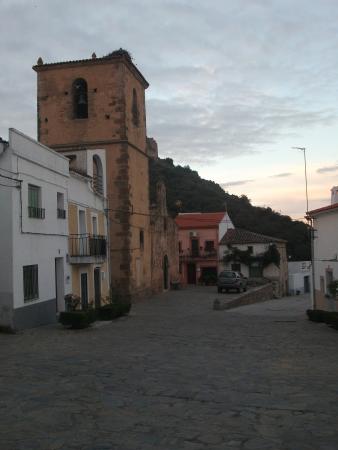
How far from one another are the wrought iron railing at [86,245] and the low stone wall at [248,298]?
711 cm

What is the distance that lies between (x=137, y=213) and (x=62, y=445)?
26.6 metres

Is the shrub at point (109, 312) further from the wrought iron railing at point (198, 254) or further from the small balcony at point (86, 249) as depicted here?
the wrought iron railing at point (198, 254)

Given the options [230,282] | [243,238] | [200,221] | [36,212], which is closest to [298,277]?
[243,238]

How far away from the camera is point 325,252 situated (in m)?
24.8

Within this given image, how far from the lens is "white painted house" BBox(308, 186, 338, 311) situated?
23422 mm

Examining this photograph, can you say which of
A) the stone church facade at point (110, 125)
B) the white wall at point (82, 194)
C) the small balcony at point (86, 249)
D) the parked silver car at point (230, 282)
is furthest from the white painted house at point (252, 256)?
the small balcony at point (86, 249)

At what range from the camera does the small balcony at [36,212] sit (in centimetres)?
1727

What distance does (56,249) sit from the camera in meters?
19.7

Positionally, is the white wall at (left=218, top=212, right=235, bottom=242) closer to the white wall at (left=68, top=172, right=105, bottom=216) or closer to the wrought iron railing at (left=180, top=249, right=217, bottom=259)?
the wrought iron railing at (left=180, top=249, right=217, bottom=259)

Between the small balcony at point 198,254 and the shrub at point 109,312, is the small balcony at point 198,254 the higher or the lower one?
the higher one

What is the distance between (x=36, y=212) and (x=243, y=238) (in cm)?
3798

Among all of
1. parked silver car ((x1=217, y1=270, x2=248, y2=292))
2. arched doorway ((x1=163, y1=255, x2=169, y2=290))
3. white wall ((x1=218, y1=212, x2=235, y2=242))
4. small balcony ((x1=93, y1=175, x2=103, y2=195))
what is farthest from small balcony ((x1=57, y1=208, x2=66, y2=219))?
white wall ((x1=218, y1=212, x2=235, y2=242))

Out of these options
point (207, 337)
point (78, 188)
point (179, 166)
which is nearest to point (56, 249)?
point (78, 188)

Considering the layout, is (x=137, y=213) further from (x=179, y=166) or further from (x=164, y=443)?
(x=179, y=166)
